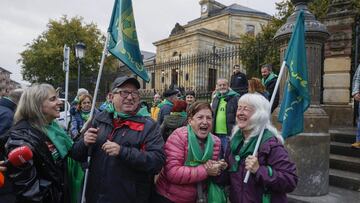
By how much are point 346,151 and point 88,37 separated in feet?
102

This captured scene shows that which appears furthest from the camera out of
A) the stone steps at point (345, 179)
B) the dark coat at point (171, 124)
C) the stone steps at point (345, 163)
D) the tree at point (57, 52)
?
the tree at point (57, 52)

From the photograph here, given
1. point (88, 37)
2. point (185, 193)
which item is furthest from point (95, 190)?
point (88, 37)

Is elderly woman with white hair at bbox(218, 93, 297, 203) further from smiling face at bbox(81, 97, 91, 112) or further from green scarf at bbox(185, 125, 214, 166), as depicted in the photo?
smiling face at bbox(81, 97, 91, 112)

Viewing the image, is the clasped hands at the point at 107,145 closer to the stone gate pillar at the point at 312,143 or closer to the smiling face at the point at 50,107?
the smiling face at the point at 50,107

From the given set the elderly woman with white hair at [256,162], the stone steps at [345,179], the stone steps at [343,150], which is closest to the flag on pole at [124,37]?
the elderly woman with white hair at [256,162]

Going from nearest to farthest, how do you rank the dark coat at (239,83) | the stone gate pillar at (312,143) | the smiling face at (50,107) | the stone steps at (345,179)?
the smiling face at (50,107) < the stone gate pillar at (312,143) < the stone steps at (345,179) < the dark coat at (239,83)

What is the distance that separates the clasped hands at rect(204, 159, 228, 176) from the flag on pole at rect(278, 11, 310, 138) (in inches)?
34.4

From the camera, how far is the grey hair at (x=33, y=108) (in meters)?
2.96

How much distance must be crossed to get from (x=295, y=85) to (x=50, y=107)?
247 cm

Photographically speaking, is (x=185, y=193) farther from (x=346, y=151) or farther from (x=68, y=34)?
(x=68, y=34)

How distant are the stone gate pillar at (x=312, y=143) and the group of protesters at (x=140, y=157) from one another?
2.46 metres

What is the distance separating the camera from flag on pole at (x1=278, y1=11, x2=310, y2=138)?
345cm

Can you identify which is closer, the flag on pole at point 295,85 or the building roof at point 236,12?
the flag on pole at point 295,85

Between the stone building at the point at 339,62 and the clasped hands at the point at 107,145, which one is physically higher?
the stone building at the point at 339,62
